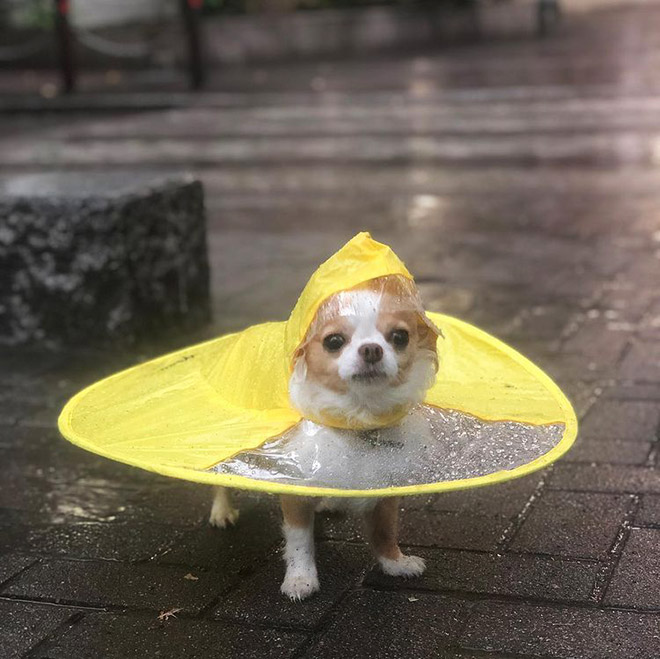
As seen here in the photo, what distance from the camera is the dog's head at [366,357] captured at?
2537 millimetres

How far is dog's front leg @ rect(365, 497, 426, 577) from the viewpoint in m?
2.88

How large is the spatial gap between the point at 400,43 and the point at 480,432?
14.8m

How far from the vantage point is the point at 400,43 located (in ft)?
55.6

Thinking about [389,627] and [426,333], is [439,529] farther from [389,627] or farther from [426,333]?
[426,333]

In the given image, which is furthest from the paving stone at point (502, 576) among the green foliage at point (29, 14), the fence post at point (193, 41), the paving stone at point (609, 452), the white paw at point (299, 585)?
the green foliage at point (29, 14)

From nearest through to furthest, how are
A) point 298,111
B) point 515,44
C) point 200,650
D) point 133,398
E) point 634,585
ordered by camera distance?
point 200,650 → point 634,585 → point 133,398 → point 298,111 → point 515,44

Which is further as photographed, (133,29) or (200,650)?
(133,29)

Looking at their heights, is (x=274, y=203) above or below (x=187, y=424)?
below

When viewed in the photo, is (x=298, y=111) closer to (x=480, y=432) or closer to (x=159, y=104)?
(x=159, y=104)

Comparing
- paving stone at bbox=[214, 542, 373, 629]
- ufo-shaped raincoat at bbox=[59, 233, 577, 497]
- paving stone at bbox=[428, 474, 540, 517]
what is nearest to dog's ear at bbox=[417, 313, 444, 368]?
ufo-shaped raincoat at bbox=[59, 233, 577, 497]

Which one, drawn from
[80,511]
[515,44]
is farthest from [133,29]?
[80,511]

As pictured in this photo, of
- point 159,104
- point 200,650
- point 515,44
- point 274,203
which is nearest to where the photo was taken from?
point 200,650

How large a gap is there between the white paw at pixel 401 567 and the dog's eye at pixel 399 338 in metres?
0.64

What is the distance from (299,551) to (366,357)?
604 millimetres
